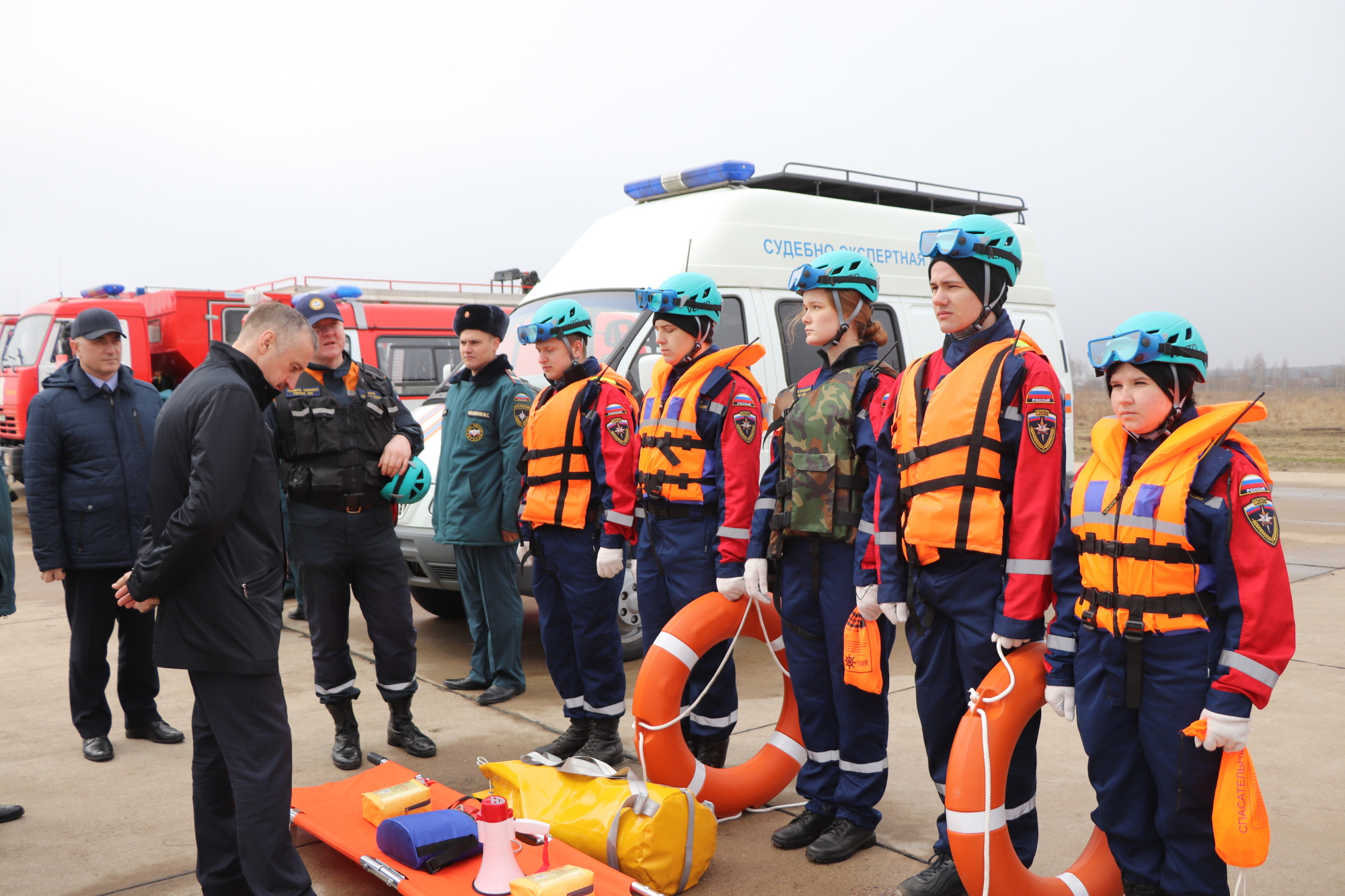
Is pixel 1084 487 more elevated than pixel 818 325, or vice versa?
pixel 818 325

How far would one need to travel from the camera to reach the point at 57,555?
4.73 meters

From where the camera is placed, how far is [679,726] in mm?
3936

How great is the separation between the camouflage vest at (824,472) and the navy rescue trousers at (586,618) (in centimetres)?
124

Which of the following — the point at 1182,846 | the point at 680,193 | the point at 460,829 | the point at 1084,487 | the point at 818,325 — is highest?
the point at 680,193

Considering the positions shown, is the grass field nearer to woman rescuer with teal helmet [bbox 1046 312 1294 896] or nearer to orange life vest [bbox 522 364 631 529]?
orange life vest [bbox 522 364 631 529]

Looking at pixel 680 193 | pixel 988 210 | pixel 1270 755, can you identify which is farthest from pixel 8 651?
pixel 988 210

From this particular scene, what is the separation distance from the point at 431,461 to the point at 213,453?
11.6ft

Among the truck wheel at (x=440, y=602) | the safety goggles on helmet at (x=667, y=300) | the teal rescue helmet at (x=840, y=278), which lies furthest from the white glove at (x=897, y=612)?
the truck wheel at (x=440, y=602)

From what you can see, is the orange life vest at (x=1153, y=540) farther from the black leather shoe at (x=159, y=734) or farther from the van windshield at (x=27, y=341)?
the van windshield at (x=27, y=341)

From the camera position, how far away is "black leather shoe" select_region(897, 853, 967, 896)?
131 inches

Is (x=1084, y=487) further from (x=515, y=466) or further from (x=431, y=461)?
(x=431, y=461)

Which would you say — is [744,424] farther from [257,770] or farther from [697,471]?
[257,770]

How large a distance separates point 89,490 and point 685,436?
2.91 metres

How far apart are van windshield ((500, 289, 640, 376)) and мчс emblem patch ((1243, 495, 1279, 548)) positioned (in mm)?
4309
